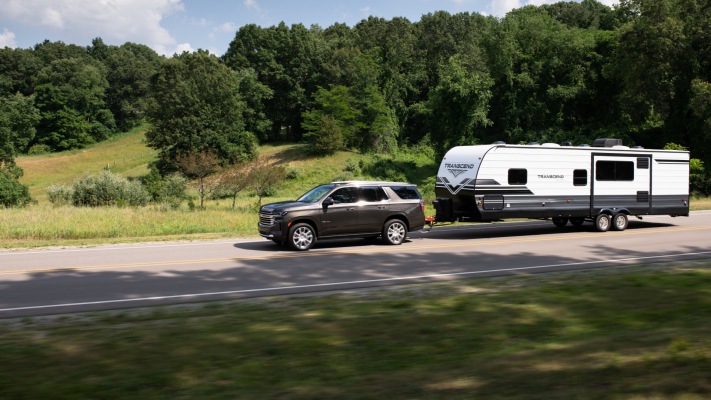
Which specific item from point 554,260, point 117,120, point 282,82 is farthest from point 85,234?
point 117,120

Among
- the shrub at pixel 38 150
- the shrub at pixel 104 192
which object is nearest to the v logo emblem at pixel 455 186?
the shrub at pixel 104 192

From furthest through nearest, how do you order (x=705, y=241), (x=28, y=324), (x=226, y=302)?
(x=705, y=241)
(x=226, y=302)
(x=28, y=324)

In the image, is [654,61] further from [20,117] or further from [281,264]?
[20,117]

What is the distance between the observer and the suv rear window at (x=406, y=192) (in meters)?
18.6

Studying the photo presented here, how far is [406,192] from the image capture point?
18734 mm

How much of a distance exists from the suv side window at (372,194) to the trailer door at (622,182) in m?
8.17

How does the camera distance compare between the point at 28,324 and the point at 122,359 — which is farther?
the point at 28,324

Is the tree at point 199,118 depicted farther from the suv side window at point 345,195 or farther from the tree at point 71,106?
the suv side window at point 345,195

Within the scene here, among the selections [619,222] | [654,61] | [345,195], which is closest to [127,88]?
[654,61]

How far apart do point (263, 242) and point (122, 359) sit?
12803 millimetres

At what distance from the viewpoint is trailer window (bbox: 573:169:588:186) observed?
21188mm

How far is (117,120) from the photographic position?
122 metres

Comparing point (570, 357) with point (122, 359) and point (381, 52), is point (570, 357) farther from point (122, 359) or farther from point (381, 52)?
point (381, 52)

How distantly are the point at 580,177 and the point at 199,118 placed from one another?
2296 inches
